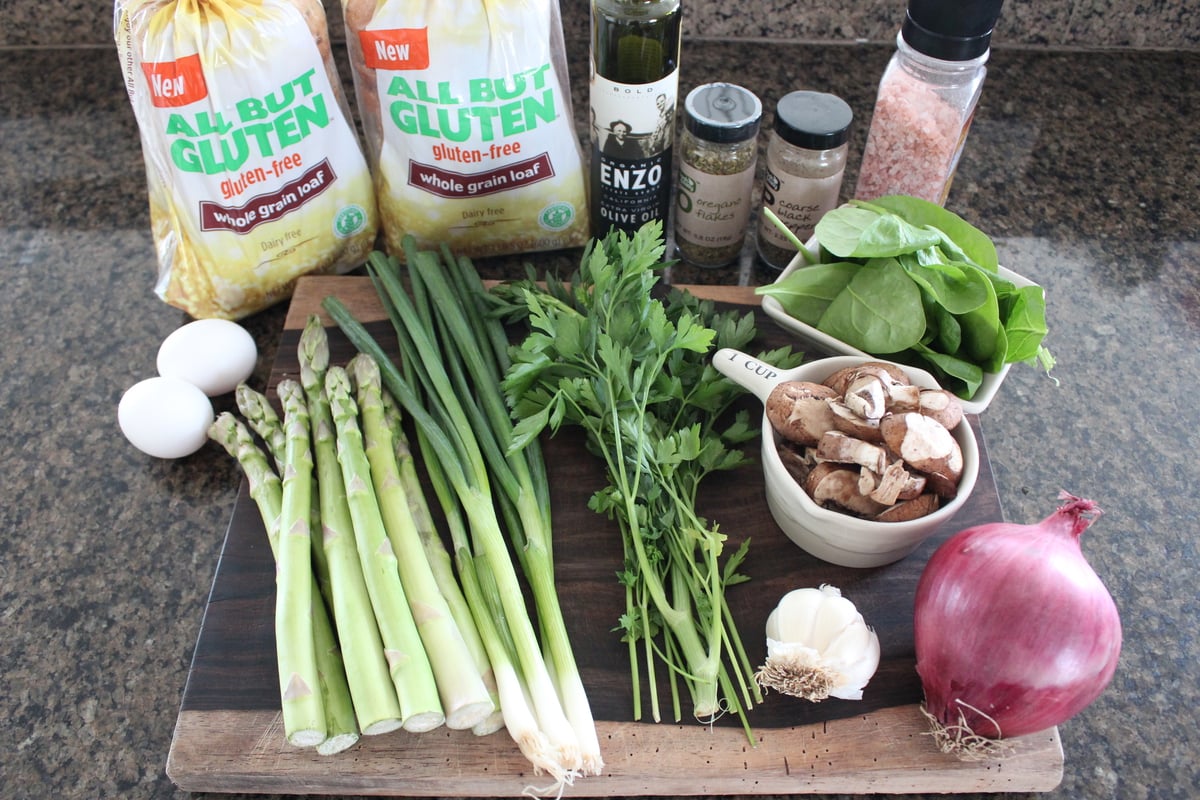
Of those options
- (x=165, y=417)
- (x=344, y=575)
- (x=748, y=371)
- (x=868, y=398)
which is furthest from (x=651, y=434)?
(x=165, y=417)

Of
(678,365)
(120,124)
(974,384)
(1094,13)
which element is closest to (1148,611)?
(974,384)

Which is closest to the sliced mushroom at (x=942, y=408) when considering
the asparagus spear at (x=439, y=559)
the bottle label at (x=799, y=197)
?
the bottle label at (x=799, y=197)

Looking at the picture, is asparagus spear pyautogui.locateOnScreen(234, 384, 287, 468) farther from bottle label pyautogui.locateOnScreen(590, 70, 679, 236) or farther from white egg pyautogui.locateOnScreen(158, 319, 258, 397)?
bottle label pyautogui.locateOnScreen(590, 70, 679, 236)

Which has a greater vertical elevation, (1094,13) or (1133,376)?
(1094,13)

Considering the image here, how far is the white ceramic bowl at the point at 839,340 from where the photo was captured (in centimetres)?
96

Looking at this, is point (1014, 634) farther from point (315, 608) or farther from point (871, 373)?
point (315, 608)

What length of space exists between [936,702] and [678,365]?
1.37 feet

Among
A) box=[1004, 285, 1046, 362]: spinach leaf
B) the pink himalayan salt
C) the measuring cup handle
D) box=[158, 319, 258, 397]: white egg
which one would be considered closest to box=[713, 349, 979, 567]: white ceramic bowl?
the measuring cup handle

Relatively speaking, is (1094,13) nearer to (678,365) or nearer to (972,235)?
(972,235)

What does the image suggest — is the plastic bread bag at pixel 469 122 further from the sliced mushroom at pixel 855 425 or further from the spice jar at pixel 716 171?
the sliced mushroom at pixel 855 425

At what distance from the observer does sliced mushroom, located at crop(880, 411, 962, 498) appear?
85cm

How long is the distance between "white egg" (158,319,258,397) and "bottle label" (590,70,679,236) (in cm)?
48

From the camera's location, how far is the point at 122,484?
1.08 metres

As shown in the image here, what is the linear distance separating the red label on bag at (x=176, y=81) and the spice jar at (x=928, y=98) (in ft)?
2.59
